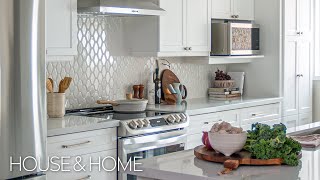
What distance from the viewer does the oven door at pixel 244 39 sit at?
232 inches

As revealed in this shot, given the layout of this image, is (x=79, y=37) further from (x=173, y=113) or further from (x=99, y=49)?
(x=173, y=113)

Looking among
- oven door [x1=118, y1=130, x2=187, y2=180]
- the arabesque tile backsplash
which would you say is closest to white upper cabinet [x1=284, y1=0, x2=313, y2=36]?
the arabesque tile backsplash

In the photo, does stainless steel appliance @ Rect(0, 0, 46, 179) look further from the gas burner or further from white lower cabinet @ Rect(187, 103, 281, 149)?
white lower cabinet @ Rect(187, 103, 281, 149)

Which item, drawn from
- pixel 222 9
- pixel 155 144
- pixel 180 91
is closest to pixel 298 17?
pixel 222 9

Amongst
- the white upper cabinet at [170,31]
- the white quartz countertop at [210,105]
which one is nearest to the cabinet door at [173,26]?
the white upper cabinet at [170,31]

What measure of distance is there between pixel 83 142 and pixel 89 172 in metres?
0.25

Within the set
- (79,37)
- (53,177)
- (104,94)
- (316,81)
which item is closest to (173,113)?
(104,94)

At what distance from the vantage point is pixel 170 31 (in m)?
5.21

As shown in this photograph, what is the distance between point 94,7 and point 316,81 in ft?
12.0

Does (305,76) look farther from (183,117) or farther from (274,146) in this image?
(274,146)

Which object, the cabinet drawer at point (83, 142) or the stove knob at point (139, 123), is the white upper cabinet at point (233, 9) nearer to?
the stove knob at point (139, 123)

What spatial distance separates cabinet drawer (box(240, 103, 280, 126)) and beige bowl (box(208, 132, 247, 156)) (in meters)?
3.00

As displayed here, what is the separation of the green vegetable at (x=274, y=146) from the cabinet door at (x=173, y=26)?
2488 millimetres

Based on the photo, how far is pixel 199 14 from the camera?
5.57 meters
